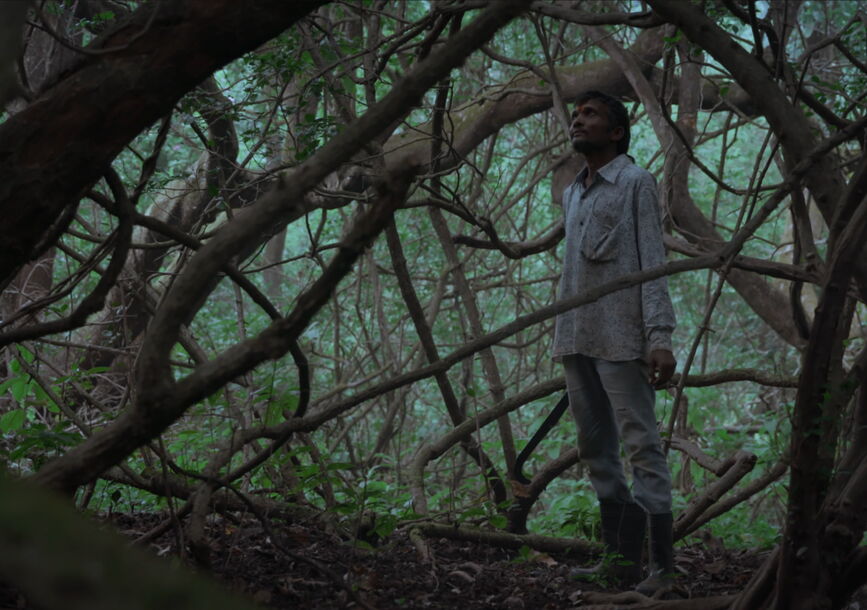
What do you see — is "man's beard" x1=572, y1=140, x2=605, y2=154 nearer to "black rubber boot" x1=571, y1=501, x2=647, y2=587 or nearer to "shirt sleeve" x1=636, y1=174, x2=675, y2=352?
"shirt sleeve" x1=636, y1=174, x2=675, y2=352

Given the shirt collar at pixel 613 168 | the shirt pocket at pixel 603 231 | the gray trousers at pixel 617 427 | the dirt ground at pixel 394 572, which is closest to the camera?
the dirt ground at pixel 394 572

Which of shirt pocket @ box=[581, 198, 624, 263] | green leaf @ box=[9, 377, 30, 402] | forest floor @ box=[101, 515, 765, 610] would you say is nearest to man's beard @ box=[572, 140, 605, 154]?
shirt pocket @ box=[581, 198, 624, 263]

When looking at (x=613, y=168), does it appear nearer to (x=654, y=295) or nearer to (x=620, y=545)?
(x=654, y=295)

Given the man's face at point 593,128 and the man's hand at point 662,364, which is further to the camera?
the man's face at point 593,128

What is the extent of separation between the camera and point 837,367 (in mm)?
2182

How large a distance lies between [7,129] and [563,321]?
233 cm

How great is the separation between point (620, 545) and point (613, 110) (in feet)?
5.83

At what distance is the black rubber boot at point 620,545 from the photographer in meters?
3.61

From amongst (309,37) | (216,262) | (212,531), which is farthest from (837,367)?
(309,37)

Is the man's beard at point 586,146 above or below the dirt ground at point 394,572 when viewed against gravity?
above

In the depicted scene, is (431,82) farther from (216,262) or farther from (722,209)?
(722,209)

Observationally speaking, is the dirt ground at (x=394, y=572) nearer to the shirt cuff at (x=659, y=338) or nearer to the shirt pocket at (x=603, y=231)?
the shirt cuff at (x=659, y=338)

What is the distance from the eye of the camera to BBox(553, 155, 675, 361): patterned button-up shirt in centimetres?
354

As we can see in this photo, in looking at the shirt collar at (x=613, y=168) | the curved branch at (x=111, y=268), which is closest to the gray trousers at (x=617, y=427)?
the shirt collar at (x=613, y=168)
